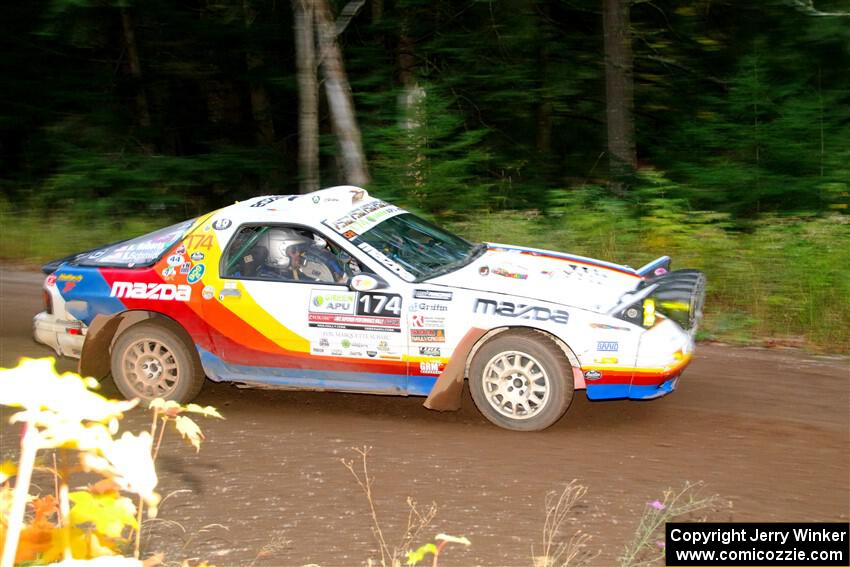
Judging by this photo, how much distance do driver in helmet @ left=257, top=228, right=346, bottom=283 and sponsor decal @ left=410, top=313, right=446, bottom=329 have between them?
61cm

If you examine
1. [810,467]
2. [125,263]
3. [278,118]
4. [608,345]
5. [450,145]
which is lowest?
[810,467]

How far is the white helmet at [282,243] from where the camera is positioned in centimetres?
715

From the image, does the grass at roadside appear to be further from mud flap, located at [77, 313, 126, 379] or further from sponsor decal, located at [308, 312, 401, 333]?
mud flap, located at [77, 313, 126, 379]

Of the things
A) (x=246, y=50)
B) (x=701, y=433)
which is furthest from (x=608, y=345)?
(x=246, y=50)

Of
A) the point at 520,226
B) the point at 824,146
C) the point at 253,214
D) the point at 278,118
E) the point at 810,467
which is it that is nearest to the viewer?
the point at 810,467

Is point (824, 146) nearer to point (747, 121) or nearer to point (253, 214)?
point (747, 121)

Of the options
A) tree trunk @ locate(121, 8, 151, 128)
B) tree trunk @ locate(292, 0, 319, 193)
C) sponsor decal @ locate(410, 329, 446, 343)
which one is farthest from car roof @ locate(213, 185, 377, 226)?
tree trunk @ locate(121, 8, 151, 128)

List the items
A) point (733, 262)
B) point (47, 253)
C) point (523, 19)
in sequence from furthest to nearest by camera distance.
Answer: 1. point (523, 19)
2. point (47, 253)
3. point (733, 262)

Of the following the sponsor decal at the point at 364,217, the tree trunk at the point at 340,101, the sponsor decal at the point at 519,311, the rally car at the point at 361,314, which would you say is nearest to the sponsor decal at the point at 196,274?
the rally car at the point at 361,314

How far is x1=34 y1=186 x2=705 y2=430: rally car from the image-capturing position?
6.49 metres

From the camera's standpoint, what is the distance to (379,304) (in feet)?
22.2

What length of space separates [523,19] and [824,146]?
Result: 589 centimetres

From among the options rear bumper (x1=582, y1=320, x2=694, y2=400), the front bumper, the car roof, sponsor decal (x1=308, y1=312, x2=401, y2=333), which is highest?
the car roof

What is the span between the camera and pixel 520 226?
1159 cm
